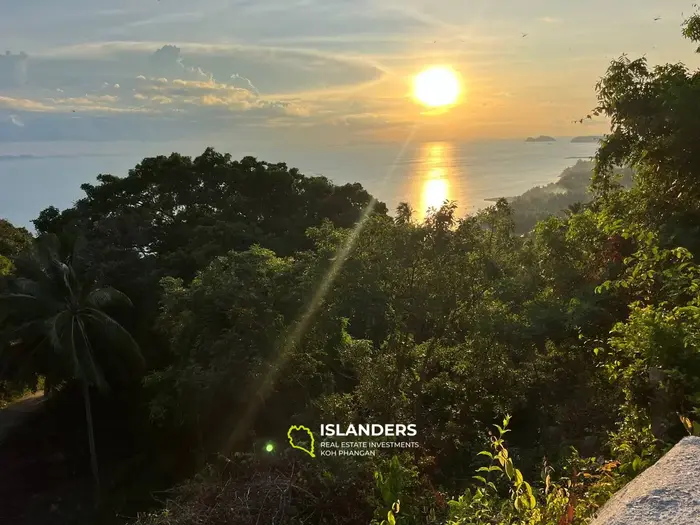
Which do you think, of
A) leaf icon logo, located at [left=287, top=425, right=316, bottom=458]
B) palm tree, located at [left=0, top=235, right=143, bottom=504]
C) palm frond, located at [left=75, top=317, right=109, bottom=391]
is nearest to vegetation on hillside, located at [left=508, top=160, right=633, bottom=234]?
palm tree, located at [left=0, top=235, right=143, bottom=504]

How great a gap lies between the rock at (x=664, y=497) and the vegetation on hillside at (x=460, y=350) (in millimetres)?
300

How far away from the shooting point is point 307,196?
17750 millimetres

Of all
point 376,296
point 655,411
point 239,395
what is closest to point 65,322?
point 239,395

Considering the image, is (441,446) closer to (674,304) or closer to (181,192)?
(674,304)

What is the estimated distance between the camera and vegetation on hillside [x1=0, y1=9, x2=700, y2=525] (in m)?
3.34

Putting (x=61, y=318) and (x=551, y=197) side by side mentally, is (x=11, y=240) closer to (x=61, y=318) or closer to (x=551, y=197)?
(x=61, y=318)

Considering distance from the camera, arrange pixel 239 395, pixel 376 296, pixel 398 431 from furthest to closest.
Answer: pixel 239 395 → pixel 376 296 → pixel 398 431

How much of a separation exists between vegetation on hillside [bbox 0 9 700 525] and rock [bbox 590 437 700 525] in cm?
30

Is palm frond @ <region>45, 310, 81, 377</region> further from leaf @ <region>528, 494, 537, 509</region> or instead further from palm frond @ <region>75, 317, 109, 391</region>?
leaf @ <region>528, 494, 537, 509</region>

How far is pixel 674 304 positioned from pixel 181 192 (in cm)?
1686

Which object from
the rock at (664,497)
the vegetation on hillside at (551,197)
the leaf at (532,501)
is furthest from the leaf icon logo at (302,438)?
the vegetation on hillside at (551,197)

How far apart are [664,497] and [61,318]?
13.2 m

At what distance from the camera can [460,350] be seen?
24.2ft

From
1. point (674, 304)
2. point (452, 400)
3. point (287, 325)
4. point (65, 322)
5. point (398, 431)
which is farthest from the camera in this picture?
point (65, 322)
